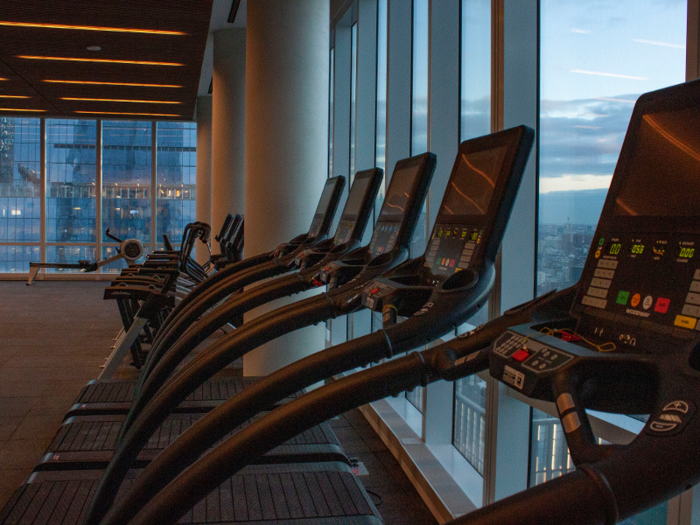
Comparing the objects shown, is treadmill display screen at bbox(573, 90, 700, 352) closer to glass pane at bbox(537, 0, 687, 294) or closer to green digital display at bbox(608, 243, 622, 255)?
green digital display at bbox(608, 243, 622, 255)

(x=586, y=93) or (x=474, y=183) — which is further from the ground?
(x=586, y=93)

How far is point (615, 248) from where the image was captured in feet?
3.86

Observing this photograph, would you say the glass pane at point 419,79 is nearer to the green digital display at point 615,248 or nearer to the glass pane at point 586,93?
the glass pane at point 586,93

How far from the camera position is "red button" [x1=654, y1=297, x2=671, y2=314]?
1.02 m

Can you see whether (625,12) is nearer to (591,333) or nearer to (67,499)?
(591,333)

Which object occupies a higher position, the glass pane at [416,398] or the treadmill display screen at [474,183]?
the treadmill display screen at [474,183]

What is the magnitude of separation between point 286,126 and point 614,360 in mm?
3492

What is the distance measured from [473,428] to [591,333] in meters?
2.05

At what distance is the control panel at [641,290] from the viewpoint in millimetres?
994

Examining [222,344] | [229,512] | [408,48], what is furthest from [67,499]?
[408,48]

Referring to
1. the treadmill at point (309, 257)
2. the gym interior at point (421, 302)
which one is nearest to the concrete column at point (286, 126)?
the gym interior at point (421, 302)

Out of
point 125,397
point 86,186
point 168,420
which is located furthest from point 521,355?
point 86,186

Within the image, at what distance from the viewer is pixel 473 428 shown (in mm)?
3078

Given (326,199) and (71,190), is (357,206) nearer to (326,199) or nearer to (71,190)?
(326,199)
